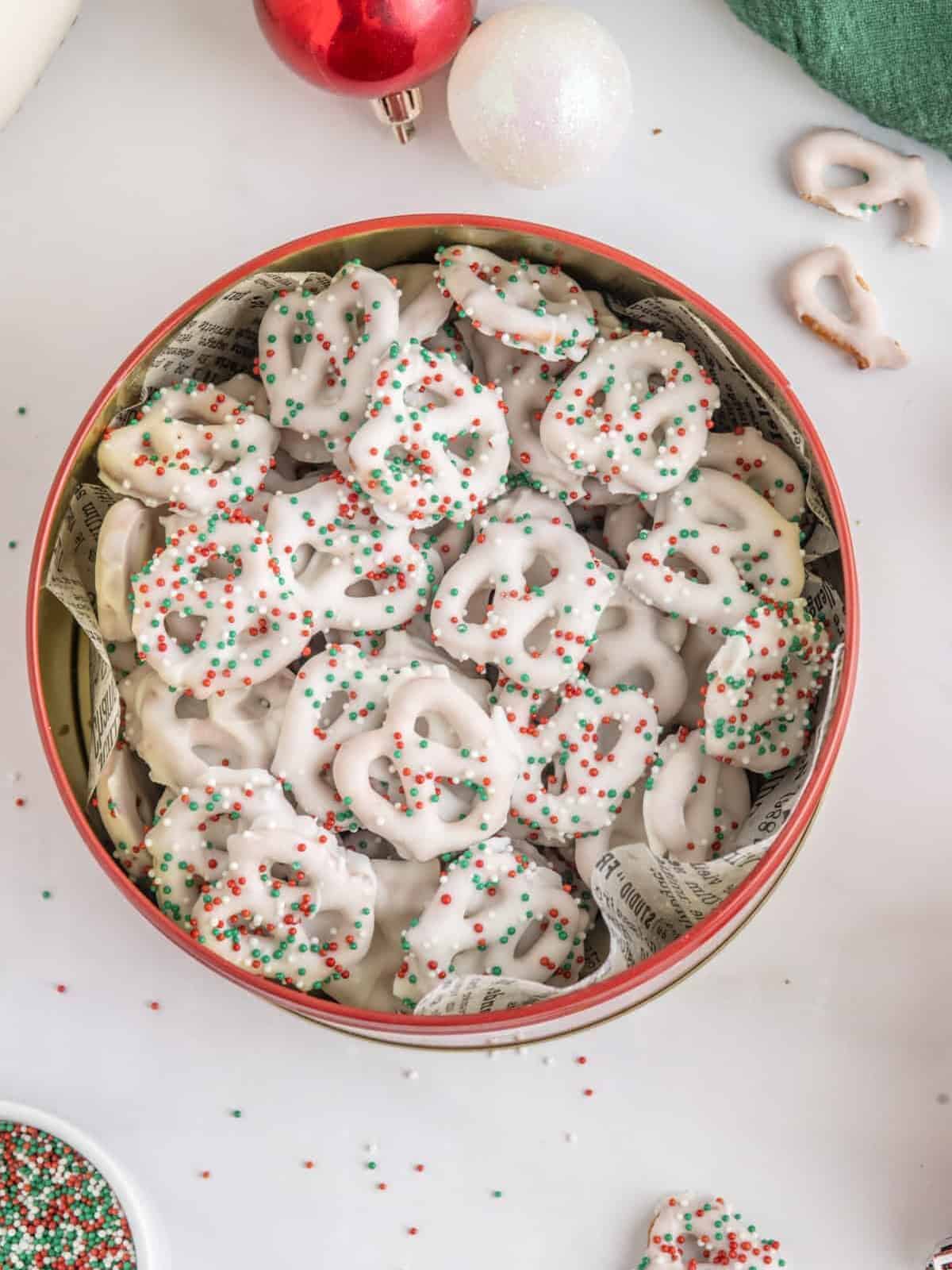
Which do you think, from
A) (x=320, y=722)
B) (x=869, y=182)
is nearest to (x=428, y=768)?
(x=320, y=722)

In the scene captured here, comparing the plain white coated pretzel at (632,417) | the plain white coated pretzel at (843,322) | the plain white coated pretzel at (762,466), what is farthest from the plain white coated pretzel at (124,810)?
the plain white coated pretzel at (843,322)

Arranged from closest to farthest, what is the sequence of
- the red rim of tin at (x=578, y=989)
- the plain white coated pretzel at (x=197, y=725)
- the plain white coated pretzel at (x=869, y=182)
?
the red rim of tin at (x=578, y=989), the plain white coated pretzel at (x=197, y=725), the plain white coated pretzel at (x=869, y=182)

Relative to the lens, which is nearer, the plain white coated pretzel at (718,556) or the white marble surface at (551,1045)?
the plain white coated pretzel at (718,556)

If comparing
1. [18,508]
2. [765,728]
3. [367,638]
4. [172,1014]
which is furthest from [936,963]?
[18,508]

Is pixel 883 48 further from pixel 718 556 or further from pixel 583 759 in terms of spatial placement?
pixel 583 759

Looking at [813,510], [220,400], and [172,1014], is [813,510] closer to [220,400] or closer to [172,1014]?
[220,400]

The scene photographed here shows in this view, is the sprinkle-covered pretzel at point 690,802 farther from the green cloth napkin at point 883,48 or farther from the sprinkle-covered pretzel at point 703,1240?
the green cloth napkin at point 883,48

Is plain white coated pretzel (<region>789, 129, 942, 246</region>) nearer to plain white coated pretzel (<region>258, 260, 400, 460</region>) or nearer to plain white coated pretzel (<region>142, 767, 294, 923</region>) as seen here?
plain white coated pretzel (<region>258, 260, 400, 460</region>)
